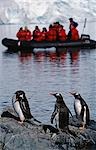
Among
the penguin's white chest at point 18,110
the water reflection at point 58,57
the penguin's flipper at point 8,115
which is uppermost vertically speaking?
the penguin's white chest at point 18,110

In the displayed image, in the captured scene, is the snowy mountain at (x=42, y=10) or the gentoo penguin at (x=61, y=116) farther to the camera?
the snowy mountain at (x=42, y=10)

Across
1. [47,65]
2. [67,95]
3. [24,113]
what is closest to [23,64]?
[47,65]

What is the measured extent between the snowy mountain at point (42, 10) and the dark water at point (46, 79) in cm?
10233

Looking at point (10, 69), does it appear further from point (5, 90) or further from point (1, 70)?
point (5, 90)

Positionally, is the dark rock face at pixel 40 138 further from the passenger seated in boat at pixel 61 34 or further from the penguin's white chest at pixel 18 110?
the passenger seated in boat at pixel 61 34

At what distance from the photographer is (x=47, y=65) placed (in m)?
26.0

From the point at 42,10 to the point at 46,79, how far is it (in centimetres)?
11941

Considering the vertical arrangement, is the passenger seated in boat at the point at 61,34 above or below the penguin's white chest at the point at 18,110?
above

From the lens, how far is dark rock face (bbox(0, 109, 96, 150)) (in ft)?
29.4

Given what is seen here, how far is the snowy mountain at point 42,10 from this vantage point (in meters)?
134

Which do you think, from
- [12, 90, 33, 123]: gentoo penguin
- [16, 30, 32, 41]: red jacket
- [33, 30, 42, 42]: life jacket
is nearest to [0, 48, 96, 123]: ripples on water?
[12, 90, 33, 123]: gentoo penguin

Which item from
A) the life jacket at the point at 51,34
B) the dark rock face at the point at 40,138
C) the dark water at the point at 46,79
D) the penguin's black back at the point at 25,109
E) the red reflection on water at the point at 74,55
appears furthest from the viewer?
the life jacket at the point at 51,34

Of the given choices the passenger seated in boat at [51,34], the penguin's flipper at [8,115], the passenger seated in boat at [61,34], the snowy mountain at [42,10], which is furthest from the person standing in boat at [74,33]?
the snowy mountain at [42,10]

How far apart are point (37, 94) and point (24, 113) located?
5.93 meters
